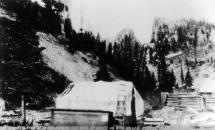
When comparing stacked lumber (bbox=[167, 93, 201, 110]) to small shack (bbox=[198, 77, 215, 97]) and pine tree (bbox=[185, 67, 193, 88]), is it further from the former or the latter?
small shack (bbox=[198, 77, 215, 97])

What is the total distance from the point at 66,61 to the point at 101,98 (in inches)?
212

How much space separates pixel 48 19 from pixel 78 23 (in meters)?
4.32

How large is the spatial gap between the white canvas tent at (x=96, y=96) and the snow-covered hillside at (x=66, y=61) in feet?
8.45

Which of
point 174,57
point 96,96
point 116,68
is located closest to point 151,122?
point 96,96

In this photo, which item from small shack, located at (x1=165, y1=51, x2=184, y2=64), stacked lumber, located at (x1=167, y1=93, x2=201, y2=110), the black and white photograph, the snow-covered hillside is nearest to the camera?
the black and white photograph

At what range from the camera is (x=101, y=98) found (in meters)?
10.9

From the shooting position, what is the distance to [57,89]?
511 inches

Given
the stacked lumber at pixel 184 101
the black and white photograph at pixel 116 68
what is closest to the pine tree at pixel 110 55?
the black and white photograph at pixel 116 68

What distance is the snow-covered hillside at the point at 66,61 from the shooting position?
1452cm

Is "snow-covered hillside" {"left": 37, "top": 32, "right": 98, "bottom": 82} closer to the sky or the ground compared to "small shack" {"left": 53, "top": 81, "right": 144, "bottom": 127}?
closer to the sky

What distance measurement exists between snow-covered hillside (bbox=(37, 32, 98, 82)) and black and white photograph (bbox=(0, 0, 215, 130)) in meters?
0.13

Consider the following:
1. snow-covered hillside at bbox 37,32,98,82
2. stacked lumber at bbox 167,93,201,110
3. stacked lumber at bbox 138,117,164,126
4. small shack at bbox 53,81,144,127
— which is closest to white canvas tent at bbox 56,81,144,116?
small shack at bbox 53,81,144,127

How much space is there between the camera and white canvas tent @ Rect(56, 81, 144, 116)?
35.4 feet

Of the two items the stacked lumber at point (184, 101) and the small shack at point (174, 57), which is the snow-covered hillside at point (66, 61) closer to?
the small shack at point (174, 57)
